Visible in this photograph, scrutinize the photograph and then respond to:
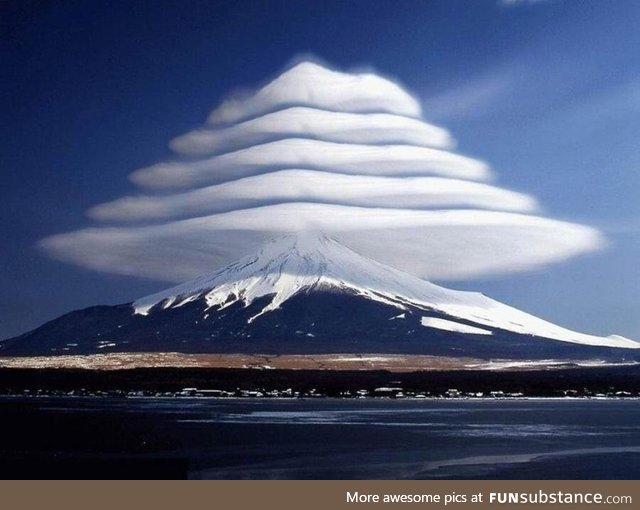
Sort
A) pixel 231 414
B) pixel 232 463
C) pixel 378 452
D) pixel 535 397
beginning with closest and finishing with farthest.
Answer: pixel 232 463 < pixel 378 452 < pixel 231 414 < pixel 535 397

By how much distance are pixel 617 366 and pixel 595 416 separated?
122m

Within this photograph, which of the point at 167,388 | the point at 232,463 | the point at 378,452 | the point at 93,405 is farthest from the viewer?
the point at 167,388

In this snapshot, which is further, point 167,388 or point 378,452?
point 167,388

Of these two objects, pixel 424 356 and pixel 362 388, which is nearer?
pixel 362 388

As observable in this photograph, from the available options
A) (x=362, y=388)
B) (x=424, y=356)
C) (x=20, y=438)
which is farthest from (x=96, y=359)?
(x=20, y=438)

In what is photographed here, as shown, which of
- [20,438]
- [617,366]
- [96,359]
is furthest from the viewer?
[617,366]

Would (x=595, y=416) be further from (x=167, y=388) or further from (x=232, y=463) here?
(x=167, y=388)

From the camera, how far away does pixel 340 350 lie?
183 meters

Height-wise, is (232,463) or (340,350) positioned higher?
(340,350)

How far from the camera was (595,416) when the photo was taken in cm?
5791

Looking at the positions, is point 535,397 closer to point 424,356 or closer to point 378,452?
point 378,452

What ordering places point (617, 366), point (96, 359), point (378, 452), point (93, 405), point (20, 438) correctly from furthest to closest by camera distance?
point (617, 366)
point (96, 359)
point (93, 405)
point (20, 438)
point (378, 452)

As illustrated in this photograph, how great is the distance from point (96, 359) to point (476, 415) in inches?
4390

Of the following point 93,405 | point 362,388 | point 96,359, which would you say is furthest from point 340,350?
point 93,405
